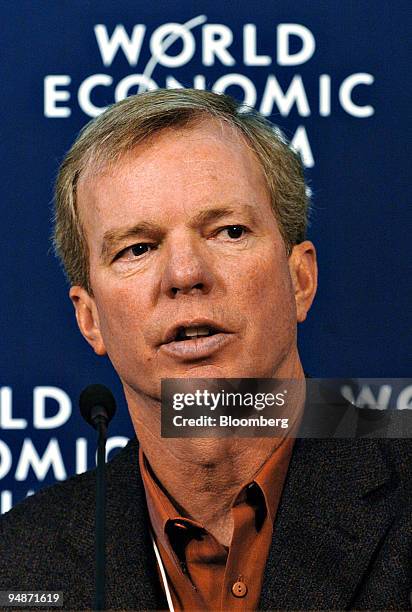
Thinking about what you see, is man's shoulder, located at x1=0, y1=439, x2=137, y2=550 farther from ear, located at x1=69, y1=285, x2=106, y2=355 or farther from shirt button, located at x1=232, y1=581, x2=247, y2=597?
shirt button, located at x1=232, y1=581, x2=247, y2=597

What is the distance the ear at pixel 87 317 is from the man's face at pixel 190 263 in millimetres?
58

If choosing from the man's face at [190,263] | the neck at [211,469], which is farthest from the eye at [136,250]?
the neck at [211,469]

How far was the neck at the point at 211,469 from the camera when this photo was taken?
1.81 meters

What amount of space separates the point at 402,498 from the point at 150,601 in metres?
0.45

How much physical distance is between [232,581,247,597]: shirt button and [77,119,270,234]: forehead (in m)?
0.62

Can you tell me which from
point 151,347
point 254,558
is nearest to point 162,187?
point 151,347

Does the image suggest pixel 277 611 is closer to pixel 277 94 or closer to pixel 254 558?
pixel 254 558

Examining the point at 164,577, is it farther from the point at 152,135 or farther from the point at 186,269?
the point at 152,135

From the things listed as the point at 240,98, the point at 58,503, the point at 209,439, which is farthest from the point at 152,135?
the point at 58,503

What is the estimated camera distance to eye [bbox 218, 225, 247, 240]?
181cm

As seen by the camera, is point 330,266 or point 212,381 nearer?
point 212,381

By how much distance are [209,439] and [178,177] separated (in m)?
0.45

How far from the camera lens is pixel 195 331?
1.74 m

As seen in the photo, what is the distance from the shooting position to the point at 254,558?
1741 mm
